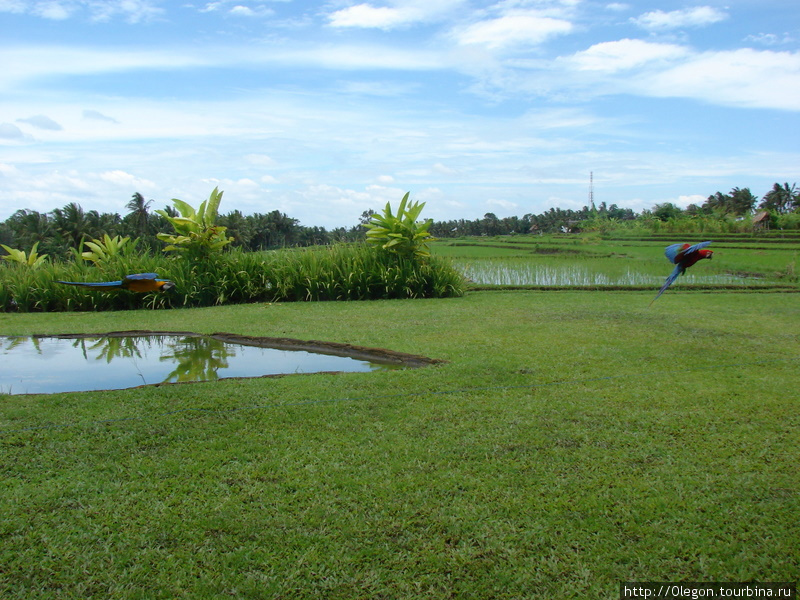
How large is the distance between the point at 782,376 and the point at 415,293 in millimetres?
6113

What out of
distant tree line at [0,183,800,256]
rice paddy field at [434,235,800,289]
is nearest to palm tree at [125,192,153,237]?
distant tree line at [0,183,800,256]

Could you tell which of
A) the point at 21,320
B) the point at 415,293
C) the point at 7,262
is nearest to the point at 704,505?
the point at 415,293

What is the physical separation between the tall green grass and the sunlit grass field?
16.6ft

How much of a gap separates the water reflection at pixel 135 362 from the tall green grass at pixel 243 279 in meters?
2.48

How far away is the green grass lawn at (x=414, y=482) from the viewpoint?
212 cm

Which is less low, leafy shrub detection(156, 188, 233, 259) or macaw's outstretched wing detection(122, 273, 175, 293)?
leafy shrub detection(156, 188, 233, 259)

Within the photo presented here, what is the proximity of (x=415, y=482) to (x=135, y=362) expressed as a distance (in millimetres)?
3924

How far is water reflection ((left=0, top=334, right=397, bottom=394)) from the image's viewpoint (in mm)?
4855

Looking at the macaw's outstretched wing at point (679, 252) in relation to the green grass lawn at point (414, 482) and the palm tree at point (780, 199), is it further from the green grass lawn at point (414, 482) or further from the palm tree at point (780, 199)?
the palm tree at point (780, 199)

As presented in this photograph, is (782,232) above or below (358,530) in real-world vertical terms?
above

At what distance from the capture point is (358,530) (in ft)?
7.73

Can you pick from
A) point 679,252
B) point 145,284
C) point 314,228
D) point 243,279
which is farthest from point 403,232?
point 314,228

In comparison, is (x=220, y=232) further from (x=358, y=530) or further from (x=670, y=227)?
(x=670, y=227)

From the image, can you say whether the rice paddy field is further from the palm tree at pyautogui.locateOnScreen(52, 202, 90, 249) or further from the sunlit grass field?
the palm tree at pyautogui.locateOnScreen(52, 202, 90, 249)
